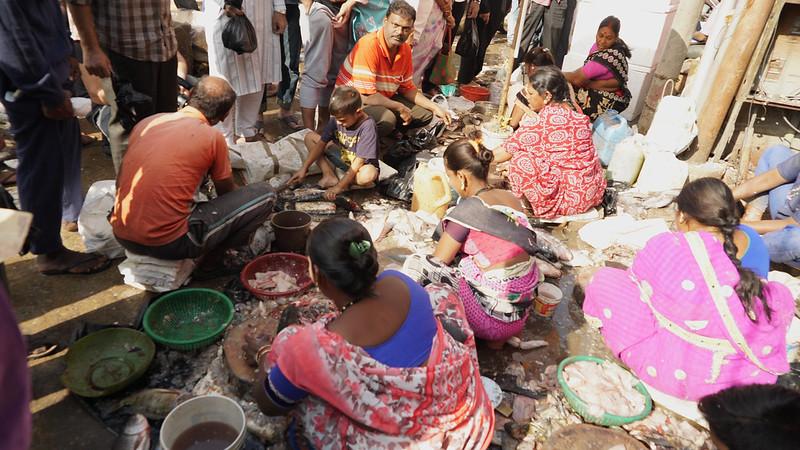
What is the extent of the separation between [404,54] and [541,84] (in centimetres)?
157

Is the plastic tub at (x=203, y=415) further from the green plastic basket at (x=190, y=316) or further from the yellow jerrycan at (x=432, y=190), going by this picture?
the yellow jerrycan at (x=432, y=190)

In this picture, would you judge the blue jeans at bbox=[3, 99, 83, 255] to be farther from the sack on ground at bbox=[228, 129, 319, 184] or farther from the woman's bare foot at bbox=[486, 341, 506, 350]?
the woman's bare foot at bbox=[486, 341, 506, 350]

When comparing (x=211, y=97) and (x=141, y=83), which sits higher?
(x=211, y=97)

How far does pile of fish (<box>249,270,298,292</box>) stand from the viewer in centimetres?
346

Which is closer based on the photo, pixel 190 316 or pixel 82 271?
pixel 190 316

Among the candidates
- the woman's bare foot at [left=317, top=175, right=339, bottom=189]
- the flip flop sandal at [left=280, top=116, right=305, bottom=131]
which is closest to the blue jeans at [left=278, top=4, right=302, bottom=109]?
the flip flop sandal at [left=280, top=116, right=305, bottom=131]

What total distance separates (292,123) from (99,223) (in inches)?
116

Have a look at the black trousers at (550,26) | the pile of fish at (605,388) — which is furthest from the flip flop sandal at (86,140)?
the black trousers at (550,26)

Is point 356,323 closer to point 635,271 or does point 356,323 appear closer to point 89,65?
point 635,271

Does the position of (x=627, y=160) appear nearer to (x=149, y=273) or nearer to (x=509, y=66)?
(x=509, y=66)

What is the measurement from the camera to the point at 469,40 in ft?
24.5

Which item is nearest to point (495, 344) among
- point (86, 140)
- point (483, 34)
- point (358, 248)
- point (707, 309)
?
point (707, 309)

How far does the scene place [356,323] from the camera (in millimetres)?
1951

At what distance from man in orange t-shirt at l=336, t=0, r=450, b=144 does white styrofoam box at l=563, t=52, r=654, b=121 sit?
9.69 ft
